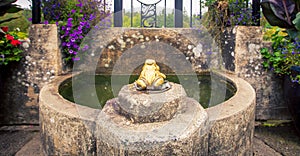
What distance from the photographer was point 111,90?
2.46m

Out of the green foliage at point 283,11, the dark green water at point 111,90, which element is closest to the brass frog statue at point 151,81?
the dark green water at point 111,90

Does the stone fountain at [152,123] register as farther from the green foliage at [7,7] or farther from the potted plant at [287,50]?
the green foliage at [7,7]

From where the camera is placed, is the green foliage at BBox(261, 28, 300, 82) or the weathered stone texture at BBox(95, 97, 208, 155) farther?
the green foliage at BBox(261, 28, 300, 82)

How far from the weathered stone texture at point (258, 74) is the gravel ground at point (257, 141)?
190mm

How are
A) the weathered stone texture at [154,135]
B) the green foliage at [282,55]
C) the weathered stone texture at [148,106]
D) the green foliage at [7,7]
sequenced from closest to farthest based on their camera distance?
the weathered stone texture at [154,135], the weathered stone texture at [148,106], the green foliage at [7,7], the green foliage at [282,55]

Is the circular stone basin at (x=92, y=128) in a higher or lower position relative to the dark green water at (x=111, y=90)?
lower

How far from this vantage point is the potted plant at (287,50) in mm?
2125

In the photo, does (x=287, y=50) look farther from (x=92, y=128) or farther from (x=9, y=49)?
(x=9, y=49)

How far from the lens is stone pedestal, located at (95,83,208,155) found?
3.88 ft

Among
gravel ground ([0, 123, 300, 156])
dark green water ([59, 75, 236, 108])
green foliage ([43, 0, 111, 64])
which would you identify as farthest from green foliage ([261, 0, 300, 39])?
green foliage ([43, 0, 111, 64])

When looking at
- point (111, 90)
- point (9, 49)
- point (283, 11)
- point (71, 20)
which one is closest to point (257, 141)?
point (283, 11)

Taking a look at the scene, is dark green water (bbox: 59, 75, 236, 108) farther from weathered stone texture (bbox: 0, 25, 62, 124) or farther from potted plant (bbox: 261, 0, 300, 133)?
potted plant (bbox: 261, 0, 300, 133)

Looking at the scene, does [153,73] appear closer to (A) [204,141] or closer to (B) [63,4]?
(A) [204,141]

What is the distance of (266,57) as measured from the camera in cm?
295
